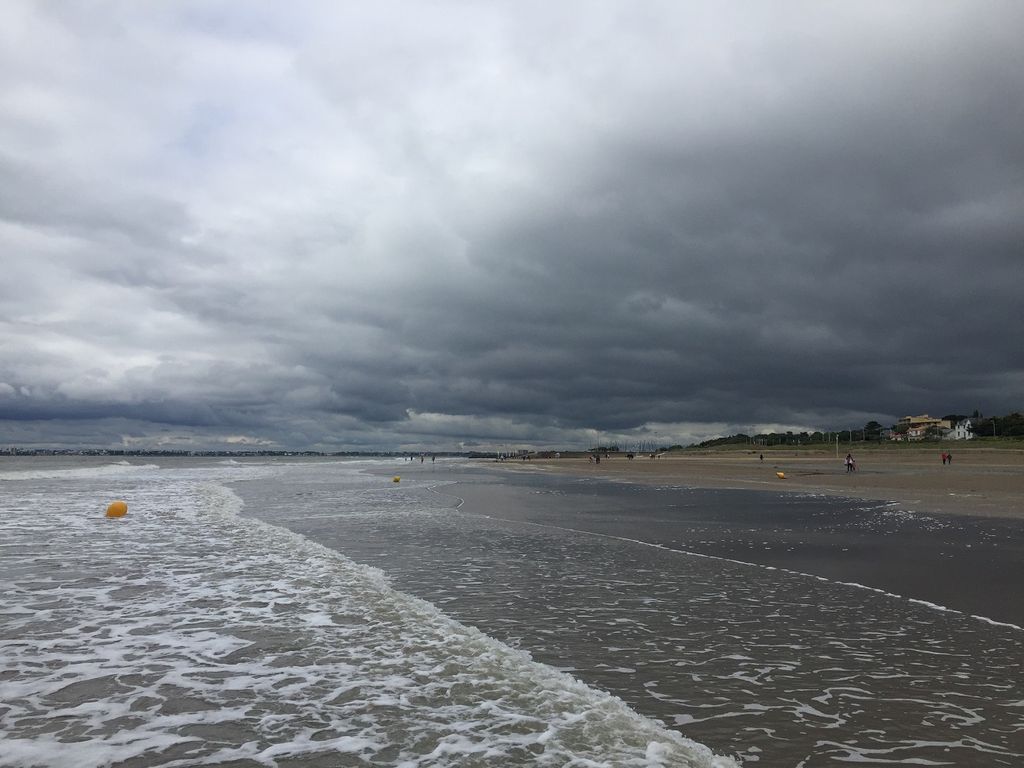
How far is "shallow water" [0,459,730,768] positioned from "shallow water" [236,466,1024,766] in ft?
1.96

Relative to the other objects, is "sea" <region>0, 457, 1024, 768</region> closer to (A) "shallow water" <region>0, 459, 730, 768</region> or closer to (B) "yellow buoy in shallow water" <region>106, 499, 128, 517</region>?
(A) "shallow water" <region>0, 459, 730, 768</region>

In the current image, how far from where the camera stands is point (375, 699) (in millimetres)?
6957

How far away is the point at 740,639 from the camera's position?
8766 mm

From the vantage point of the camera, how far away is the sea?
5.79 m

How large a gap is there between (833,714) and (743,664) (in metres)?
1.55

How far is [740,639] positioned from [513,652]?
2.97 m

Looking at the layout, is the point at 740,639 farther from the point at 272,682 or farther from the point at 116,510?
the point at 116,510

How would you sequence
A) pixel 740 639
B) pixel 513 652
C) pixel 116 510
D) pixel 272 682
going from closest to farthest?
pixel 272 682
pixel 513 652
pixel 740 639
pixel 116 510

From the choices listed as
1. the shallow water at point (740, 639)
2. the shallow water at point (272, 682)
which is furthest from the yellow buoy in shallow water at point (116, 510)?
the shallow water at point (272, 682)

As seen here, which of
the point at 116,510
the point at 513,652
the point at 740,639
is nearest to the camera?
the point at 513,652

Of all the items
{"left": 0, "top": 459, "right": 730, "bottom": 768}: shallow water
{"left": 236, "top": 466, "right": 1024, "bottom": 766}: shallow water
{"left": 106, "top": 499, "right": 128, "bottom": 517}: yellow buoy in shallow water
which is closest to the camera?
{"left": 0, "top": 459, "right": 730, "bottom": 768}: shallow water

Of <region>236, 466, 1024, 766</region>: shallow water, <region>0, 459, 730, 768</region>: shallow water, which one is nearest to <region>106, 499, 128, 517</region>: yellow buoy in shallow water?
<region>236, 466, 1024, 766</region>: shallow water

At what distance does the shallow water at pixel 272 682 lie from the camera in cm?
572

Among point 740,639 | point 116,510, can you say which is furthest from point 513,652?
point 116,510
